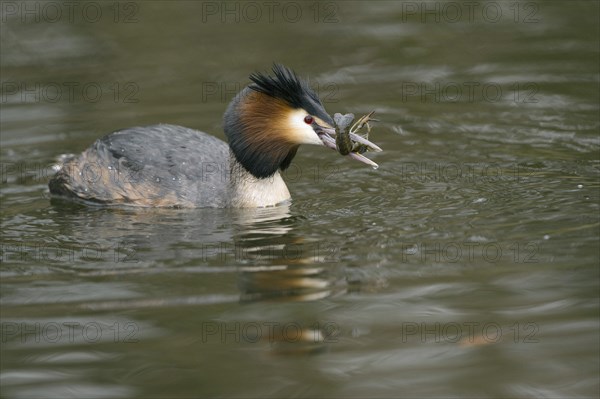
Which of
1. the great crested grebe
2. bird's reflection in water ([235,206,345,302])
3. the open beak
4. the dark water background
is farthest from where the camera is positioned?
the great crested grebe

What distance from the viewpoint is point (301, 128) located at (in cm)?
864

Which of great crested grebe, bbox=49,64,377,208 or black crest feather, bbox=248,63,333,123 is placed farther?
great crested grebe, bbox=49,64,377,208

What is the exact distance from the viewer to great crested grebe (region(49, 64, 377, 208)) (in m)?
8.63

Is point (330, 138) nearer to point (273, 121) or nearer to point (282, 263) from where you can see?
point (273, 121)

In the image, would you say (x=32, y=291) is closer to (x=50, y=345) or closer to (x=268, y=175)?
(x=50, y=345)

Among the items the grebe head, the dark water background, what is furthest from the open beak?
the dark water background

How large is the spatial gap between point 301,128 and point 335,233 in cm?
100

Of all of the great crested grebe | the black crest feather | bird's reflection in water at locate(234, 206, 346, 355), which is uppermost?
the black crest feather

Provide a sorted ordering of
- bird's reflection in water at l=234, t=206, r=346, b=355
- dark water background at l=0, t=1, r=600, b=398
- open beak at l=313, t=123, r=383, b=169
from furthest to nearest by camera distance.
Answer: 1. open beak at l=313, t=123, r=383, b=169
2. bird's reflection in water at l=234, t=206, r=346, b=355
3. dark water background at l=0, t=1, r=600, b=398

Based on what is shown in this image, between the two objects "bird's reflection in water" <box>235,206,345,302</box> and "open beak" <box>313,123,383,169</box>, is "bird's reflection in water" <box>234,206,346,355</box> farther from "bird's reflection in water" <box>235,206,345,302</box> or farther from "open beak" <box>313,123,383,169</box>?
"open beak" <box>313,123,383,169</box>

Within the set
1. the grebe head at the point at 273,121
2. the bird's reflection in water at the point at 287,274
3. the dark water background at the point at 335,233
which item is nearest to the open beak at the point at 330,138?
the grebe head at the point at 273,121

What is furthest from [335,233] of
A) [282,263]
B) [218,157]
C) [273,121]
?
[218,157]

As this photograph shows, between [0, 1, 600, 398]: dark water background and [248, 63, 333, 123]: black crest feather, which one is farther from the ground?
[248, 63, 333, 123]: black crest feather

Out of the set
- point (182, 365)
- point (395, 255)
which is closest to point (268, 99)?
point (395, 255)
